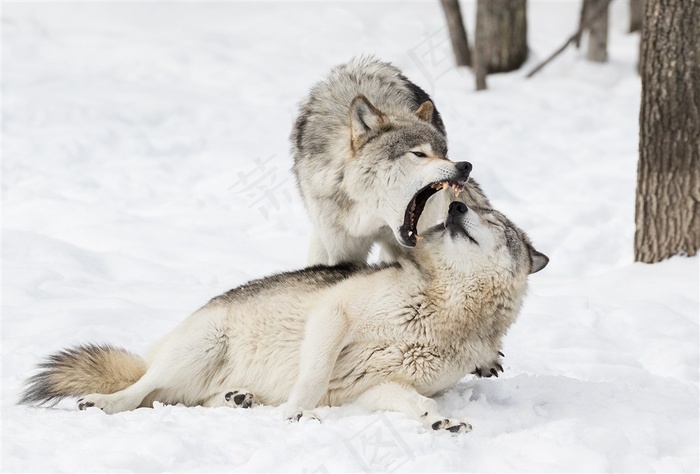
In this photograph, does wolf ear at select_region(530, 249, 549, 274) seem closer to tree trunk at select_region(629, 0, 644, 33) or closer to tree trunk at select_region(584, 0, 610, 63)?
tree trunk at select_region(584, 0, 610, 63)

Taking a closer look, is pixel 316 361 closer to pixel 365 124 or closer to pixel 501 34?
pixel 365 124

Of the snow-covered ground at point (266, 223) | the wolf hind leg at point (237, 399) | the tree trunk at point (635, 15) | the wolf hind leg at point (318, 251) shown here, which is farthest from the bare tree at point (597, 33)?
the wolf hind leg at point (237, 399)

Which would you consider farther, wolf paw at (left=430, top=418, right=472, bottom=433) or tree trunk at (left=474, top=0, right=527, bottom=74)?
tree trunk at (left=474, top=0, right=527, bottom=74)

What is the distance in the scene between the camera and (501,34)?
45.3 feet

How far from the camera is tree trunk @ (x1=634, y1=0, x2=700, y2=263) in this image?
683cm

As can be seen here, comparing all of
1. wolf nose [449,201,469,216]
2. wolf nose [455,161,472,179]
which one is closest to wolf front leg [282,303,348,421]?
wolf nose [449,201,469,216]

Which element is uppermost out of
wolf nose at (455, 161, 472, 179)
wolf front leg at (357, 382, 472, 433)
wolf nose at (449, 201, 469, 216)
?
wolf nose at (455, 161, 472, 179)

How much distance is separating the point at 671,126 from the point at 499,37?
730cm

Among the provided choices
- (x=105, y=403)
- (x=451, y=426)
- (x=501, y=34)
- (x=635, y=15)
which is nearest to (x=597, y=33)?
(x=501, y=34)

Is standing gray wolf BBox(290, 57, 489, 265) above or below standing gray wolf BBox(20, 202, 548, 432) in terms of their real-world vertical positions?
above

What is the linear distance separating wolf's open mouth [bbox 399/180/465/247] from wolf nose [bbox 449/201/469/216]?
0.23 metres

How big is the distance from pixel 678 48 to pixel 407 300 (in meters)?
4.05

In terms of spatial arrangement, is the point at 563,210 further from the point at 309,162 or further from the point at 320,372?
the point at 320,372

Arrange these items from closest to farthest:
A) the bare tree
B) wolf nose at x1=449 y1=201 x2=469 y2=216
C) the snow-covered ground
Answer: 1. the snow-covered ground
2. wolf nose at x1=449 y1=201 x2=469 y2=216
3. the bare tree
